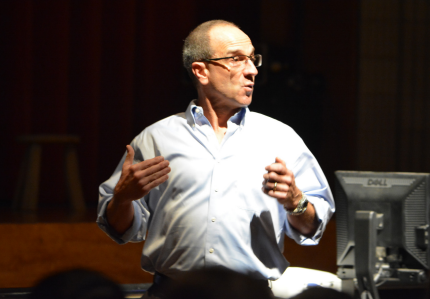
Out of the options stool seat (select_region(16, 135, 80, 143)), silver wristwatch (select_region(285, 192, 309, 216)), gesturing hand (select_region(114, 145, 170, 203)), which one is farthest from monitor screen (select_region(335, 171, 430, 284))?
stool seat (select_region(16, 135, 80, 143))

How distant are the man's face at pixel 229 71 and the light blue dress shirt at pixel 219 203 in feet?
0.30

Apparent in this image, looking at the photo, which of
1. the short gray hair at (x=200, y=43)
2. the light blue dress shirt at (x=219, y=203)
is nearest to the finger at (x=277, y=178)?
the light blue dress shirt at (x=219, y=203)

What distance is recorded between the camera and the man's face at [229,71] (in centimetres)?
173

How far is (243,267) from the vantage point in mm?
1573

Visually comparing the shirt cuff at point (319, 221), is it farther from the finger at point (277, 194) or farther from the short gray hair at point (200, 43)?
the short gray hair at point (200, 43)

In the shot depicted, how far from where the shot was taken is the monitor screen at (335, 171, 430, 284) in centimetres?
176

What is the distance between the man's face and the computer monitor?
48cm

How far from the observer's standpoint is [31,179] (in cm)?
366

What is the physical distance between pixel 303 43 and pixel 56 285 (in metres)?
4.22

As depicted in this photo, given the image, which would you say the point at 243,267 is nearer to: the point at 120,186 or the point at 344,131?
the point at 120,186

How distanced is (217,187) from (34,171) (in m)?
2.43

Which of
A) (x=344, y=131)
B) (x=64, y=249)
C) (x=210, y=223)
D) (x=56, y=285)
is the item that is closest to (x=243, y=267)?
(x=210, y=223)

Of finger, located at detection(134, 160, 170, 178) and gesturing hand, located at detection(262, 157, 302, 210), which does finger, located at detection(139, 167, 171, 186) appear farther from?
gesturing hand, located at detection(262, 157, 302, 210)

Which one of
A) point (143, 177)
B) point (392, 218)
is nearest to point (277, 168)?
point (143, 177)
